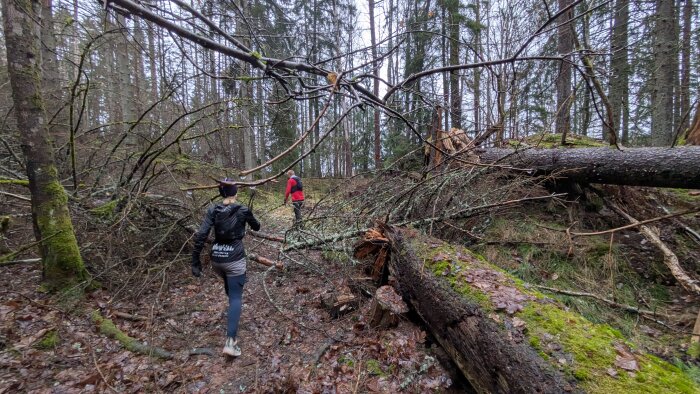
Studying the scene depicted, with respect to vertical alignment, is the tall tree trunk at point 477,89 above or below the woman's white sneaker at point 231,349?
above

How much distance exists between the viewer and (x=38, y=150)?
319cm

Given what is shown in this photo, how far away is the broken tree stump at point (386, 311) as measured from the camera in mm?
3070

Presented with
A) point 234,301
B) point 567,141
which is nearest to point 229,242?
point 234,301

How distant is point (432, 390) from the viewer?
2.26m

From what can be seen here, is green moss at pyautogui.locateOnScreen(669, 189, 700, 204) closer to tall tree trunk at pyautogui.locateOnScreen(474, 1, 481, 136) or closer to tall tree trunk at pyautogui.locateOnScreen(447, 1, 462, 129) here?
tall tree trunk at pyautogui.locateOnScreen(474, 1, 481, 136)

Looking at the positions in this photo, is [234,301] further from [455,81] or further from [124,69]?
[124,69]

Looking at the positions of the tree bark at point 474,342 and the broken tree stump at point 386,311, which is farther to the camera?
the broken tree stump at point 386,311

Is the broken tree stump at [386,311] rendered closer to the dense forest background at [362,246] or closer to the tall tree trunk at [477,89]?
the dense forest background at [362,246]

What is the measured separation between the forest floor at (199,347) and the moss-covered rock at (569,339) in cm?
82

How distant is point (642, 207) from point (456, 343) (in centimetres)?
445

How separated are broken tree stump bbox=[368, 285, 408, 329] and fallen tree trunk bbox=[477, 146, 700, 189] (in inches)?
94.9

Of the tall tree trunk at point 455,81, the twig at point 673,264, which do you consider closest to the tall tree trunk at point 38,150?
the tall tree trunk at point 455,81

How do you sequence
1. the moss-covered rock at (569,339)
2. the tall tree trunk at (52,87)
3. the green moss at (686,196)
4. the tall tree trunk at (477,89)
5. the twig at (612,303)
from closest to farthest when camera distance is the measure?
the moss-covered rock at (569,339) < the tall tree trunk at (477,89) < the twig at (612,303) < the green moss at (686,196) < the tall tree trunk at (52,87)

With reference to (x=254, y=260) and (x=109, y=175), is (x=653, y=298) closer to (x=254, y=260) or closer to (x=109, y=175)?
(x=254, y=260)
